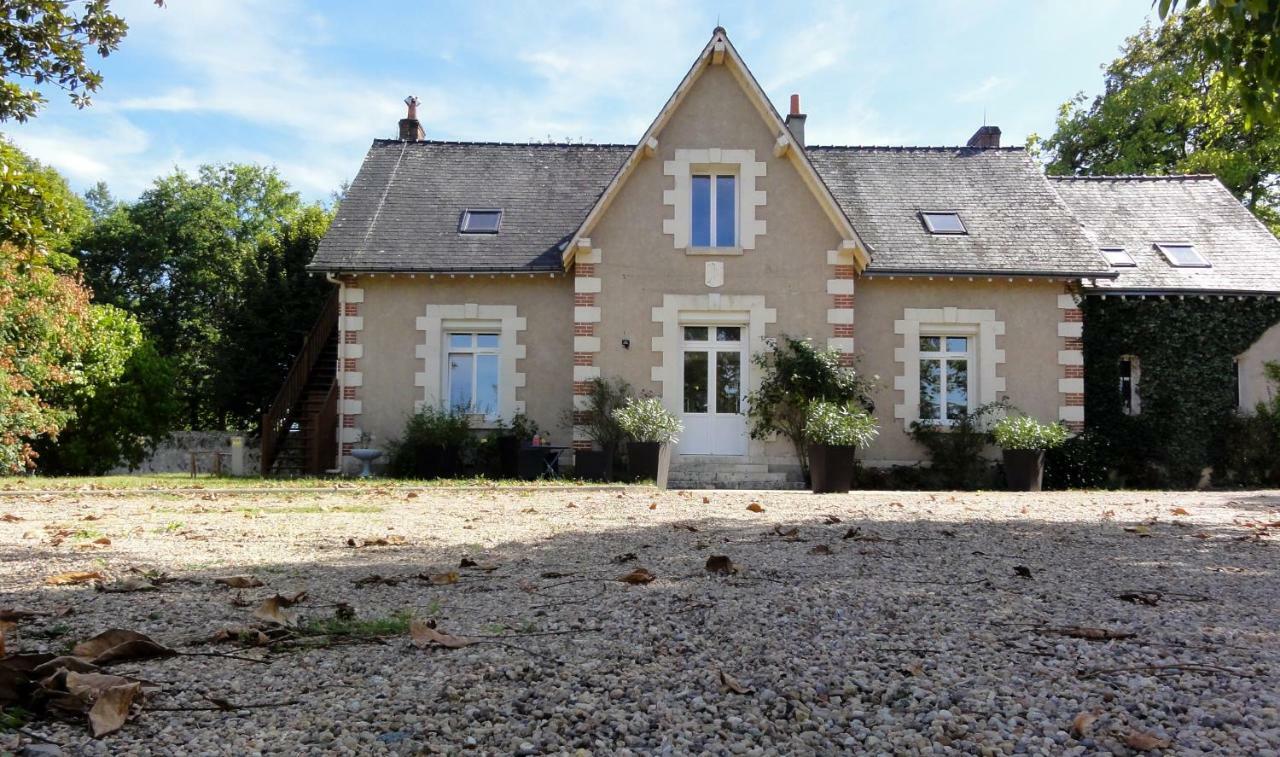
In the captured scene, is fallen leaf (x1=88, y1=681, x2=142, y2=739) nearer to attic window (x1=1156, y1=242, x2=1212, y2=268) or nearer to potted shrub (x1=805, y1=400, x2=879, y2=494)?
potted shrub (x1=805, y1=400, x2=879, y2=494)

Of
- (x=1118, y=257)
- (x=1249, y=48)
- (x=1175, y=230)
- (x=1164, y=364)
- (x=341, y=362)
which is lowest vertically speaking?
(x=341, y=362)

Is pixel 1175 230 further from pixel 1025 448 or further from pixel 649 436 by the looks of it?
pixel 649 436

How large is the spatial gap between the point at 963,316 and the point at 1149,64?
17896mm

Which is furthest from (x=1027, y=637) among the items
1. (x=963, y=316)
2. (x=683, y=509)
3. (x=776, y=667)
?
(x=963, y=316)

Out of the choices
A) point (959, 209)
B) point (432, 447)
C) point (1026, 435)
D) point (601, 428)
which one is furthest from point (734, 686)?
point (959, 209)

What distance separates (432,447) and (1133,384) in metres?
10.7

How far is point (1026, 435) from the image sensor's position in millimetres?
12047

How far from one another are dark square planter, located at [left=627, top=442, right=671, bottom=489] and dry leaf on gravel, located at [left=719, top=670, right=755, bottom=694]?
9.08m

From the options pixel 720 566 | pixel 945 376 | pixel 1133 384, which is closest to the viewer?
pixel 720 566

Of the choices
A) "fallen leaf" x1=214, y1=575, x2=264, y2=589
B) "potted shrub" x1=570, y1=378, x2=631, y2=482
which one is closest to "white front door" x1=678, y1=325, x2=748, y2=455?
"potted shrub" x1=570, y1=378, x2=631, y2=482

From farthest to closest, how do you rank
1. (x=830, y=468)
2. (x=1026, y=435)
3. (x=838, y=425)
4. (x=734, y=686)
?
(x=1026, y=435)
(x=838, y=425)
(x=830, y=468)
(x=734, y=686)

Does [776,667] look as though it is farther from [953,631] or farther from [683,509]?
[683,509]

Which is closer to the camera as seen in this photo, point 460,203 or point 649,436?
point 649,436

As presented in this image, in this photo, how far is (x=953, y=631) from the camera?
2.94 m
